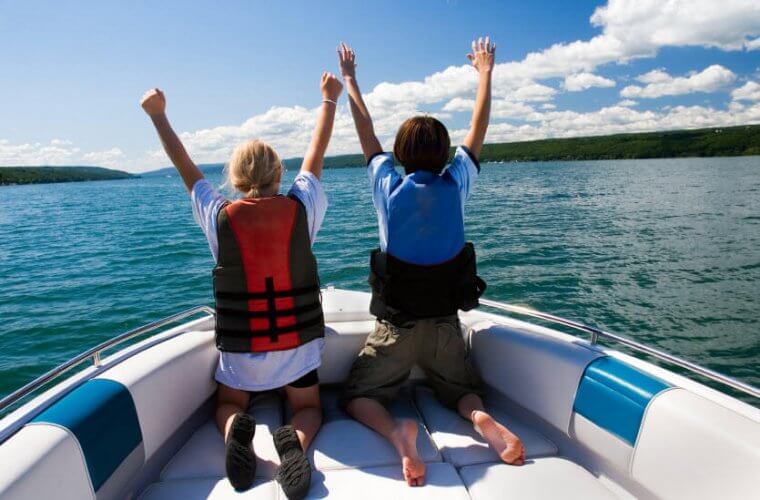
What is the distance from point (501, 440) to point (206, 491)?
130 cm

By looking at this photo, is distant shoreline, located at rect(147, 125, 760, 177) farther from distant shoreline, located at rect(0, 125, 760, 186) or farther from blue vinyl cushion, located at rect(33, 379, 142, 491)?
blue vinyl cushion, located at rect(33, 379, 142, 491)

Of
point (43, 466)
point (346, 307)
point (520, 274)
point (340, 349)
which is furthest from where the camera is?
point (520, 274)

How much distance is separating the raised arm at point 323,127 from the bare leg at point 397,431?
1.20 meters

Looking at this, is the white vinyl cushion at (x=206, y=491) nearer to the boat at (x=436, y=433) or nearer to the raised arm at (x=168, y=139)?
the boat at (x=436, y=433)

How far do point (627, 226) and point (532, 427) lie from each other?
15.5 metres

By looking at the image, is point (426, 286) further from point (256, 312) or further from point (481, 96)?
point (481, 96)

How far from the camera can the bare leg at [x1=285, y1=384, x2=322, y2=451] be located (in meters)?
2.29

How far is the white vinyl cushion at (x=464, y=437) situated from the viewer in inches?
87.9

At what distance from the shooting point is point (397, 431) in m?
2.21

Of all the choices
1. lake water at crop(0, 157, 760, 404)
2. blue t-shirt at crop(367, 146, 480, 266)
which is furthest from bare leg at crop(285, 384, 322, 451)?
lake water at crop(0, 157, 760, 404)

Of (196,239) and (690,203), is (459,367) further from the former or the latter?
(690,203)

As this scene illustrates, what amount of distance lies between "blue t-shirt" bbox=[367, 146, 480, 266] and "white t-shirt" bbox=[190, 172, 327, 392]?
34 cm

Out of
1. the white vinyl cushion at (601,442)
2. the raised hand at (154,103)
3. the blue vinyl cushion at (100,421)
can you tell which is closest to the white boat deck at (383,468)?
the white vinyl cushion at (601,442)

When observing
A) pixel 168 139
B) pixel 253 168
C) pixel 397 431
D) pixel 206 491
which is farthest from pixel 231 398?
pixel 168 139
